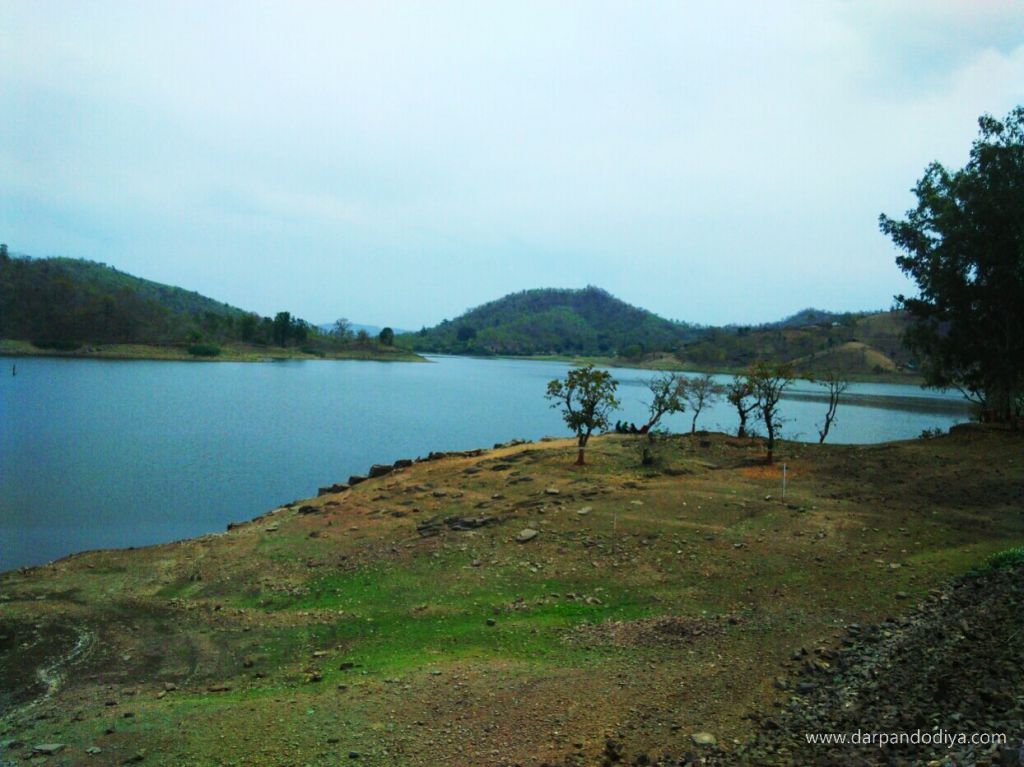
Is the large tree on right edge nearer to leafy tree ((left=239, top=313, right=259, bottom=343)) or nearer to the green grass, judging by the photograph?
the green grass

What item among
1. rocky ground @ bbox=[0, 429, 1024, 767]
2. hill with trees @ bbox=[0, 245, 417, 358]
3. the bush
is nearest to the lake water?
rocky ground @ bbox=[0, 429, 1024, 767]

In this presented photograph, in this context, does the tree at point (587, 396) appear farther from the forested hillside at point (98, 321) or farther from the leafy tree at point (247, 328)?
the leafy tree at point (247, 328)

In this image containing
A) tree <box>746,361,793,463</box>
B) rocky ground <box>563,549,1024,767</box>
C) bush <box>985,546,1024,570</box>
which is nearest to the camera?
rocky ground <box>563,549,1024,767</box>

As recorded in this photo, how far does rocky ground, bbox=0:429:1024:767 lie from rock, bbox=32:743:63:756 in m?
0.03

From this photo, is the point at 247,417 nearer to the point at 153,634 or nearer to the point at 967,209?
the point at 153,634

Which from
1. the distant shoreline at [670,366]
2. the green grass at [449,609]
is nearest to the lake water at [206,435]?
the distant shoreline at [670,366]

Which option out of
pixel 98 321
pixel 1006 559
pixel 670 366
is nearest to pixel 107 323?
pixel 98 321

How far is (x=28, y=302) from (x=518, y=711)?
374 ft

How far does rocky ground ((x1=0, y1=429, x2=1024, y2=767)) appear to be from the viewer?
6035 mm

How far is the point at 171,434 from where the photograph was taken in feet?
110

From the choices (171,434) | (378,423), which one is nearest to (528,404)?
(378,423)

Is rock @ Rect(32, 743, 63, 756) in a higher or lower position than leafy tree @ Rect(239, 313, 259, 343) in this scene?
lower

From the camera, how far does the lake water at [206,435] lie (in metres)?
20.0

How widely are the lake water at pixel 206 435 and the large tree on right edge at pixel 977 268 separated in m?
6.08
